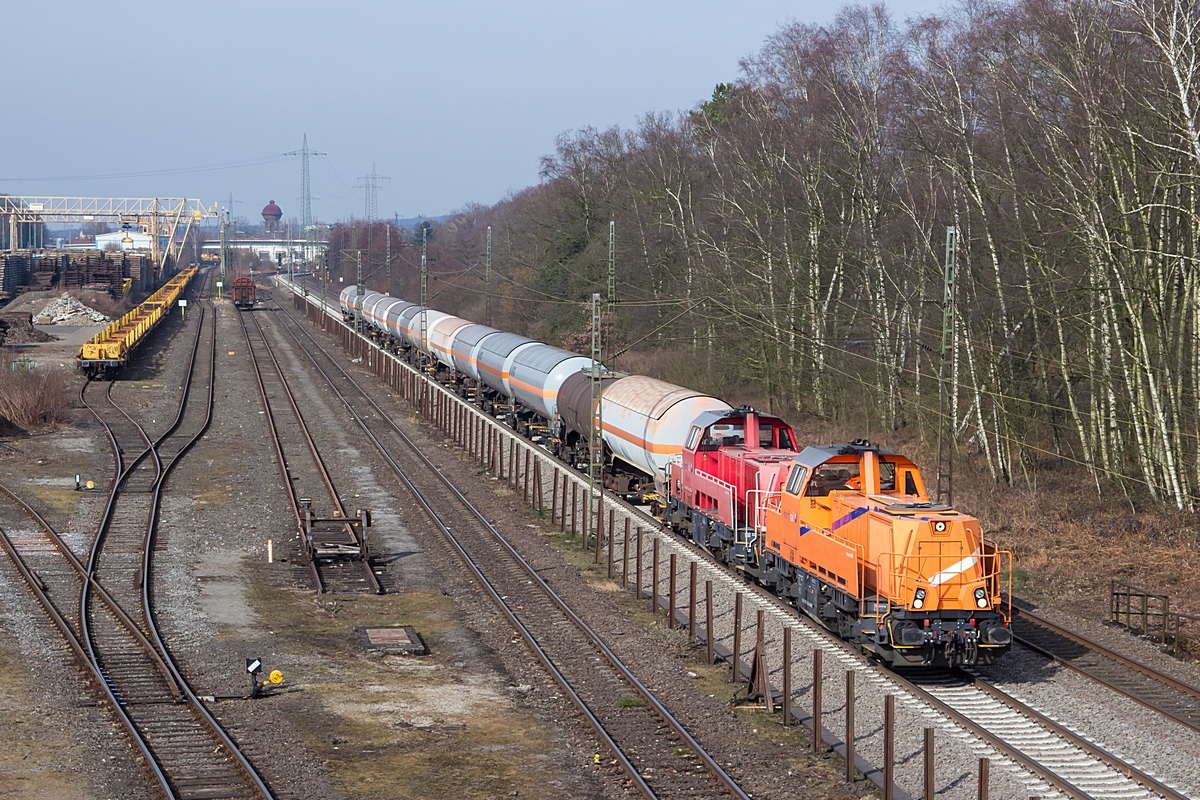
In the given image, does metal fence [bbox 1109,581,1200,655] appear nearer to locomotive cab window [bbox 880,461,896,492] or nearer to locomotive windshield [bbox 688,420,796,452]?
locomotive cab window [bbox 880,461,896,492]

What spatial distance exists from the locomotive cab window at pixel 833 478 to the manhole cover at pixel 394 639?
658 cm

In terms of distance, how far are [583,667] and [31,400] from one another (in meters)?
32.8

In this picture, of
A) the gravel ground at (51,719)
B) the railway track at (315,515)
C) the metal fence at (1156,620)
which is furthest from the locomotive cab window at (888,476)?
the gravel ground at (51,719)

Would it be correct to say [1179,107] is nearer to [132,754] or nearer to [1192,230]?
[1192,230]

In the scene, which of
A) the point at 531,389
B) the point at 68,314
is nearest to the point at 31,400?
the point at 531,389

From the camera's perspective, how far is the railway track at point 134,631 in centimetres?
1380

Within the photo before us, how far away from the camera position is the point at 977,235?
109 ft

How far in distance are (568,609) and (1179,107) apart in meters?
15.6

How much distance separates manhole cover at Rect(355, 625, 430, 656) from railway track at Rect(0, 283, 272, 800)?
309 centimetres

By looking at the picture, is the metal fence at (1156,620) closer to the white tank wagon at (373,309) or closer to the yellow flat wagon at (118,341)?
the yellow flat wagon at (118,341)

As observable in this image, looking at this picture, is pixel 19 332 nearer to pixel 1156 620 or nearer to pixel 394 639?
pixel 394 639

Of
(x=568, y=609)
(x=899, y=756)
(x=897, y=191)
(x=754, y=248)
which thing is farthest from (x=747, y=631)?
(x=754, y=248)

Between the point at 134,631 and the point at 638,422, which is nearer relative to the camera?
the point at 134,631

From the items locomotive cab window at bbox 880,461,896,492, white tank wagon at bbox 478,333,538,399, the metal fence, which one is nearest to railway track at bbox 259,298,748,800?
locomotive cab window at bbox 880,461,896,492
